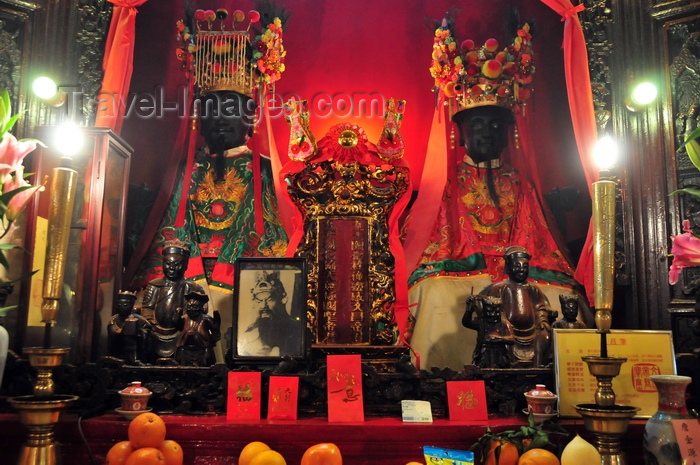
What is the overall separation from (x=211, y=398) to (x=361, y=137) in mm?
1382

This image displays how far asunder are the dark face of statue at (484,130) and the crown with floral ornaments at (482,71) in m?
0.04

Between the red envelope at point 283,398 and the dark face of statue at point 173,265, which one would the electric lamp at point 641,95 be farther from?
the dark face of statue at point 173,265

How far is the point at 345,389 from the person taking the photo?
209cm

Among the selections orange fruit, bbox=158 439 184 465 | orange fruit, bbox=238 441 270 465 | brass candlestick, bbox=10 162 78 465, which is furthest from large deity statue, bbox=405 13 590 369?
brass candlestick, bbox=10 162 78 465

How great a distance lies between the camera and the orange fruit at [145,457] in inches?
65.3

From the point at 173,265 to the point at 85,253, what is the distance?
378mm

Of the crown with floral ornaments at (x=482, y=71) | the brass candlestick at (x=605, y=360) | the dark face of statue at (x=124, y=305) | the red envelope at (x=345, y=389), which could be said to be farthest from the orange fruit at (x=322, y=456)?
the crown with floral ornaments at (x=482, y=71)

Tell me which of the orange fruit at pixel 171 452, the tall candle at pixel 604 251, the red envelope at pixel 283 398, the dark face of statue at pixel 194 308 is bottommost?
the orange fruit at pixel 171 452

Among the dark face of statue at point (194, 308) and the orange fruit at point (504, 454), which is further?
the dark face of statue at point (194, 308)

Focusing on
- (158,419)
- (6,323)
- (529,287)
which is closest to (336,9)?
(529,287)

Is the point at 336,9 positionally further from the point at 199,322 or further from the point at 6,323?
the point at 6,323

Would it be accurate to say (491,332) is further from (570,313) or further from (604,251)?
(604,251)

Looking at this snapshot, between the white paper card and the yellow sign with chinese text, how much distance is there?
1.49 ft

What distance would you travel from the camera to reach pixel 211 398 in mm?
2172
